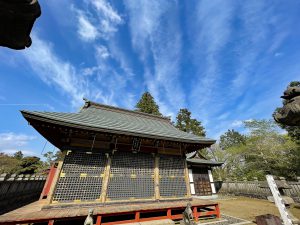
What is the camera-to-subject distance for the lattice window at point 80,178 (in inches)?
277

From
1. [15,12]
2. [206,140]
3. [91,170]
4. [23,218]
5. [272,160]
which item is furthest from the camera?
[272,160]

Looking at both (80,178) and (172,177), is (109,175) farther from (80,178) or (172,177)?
(172,177)

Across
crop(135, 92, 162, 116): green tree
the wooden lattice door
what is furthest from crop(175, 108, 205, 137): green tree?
the wooden lattice door

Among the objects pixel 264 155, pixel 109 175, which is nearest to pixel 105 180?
pixel 109 175

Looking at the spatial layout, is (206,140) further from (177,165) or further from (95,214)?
(95,214)

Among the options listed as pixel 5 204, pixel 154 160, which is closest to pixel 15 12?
pixel 154 160

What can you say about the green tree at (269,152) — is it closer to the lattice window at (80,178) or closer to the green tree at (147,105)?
the green tree at (147,105)

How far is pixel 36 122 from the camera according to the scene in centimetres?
659

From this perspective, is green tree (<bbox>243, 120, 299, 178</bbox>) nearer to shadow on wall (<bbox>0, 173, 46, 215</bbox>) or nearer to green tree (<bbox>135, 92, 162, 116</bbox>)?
green tree (<bbox>135, 92, 162, 116</bbox>)

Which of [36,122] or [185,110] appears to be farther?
[185,110]

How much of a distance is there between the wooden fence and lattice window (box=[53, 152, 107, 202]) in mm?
13871

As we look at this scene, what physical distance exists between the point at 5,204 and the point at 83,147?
6.51 metres

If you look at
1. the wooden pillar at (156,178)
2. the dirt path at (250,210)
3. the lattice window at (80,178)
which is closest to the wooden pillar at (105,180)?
the lattice window at (80,178)

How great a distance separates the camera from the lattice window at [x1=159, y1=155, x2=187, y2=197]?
9066 mm
